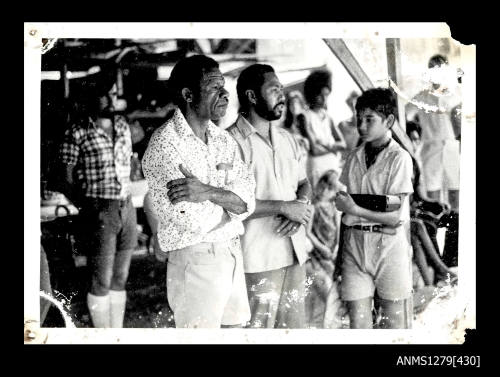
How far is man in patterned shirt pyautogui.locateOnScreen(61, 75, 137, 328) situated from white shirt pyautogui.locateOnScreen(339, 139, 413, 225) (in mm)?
1261

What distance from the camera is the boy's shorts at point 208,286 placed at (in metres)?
3.66

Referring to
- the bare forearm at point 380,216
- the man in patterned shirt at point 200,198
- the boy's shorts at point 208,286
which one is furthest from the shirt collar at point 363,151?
the boy's shorts at point 208,286

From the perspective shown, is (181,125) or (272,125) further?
(272,125)

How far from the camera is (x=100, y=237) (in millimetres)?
3781

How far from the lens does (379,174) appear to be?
3814mm

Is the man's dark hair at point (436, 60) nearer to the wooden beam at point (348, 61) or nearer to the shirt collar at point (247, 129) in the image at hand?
the wooden beam at point (348, 61)

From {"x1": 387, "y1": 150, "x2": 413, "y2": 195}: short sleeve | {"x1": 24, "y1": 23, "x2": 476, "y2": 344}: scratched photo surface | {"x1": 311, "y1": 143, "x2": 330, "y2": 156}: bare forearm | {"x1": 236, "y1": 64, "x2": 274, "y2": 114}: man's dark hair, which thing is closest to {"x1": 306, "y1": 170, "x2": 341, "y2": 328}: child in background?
{"x1": 24, "y1": 23, "x2": 476, "y2": 344}: scratched photo surface

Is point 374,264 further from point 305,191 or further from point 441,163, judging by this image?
point 441,163

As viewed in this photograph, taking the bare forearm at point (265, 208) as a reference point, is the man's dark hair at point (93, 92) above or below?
above

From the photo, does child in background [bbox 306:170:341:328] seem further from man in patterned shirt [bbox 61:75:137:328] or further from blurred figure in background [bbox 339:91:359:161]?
man in patterned shirt [bbox 61:75:137:328]

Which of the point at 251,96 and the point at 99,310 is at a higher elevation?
the point at 251,96

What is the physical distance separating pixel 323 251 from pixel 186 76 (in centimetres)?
127

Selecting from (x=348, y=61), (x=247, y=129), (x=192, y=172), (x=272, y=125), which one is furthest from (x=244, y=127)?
(x=348, y=61)

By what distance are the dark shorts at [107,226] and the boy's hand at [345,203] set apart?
117 centimetres
